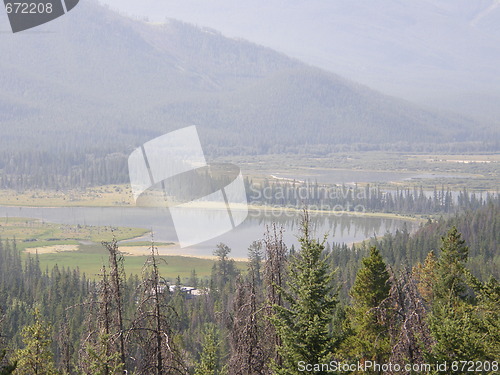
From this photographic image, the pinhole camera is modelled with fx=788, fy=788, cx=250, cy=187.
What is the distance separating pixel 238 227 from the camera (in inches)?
3622

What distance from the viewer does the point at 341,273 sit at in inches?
2051

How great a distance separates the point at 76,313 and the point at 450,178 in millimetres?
121597

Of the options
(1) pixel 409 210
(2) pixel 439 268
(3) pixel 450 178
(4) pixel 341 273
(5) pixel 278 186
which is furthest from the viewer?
(3) pixel 450 178

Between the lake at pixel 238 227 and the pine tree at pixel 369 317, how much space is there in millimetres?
50909

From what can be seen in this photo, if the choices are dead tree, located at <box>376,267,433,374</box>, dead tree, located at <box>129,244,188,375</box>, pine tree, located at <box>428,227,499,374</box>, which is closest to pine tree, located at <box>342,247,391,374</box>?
pine tree, located at <box>428,227,499,374</box>

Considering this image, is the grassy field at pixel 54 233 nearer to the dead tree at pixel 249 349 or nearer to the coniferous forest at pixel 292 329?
the coniferous forest at pixel 292 329

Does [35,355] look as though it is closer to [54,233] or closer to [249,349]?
[249,349]

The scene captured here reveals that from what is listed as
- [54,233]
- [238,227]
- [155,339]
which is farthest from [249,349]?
[54,233]

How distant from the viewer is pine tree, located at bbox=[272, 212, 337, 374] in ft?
46.7

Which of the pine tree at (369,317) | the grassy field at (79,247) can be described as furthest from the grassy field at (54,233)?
the pine tree at (369,317)

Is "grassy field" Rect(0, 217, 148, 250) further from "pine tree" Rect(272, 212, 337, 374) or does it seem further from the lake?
"pine tree" Rect(272, 212, 337, 374)

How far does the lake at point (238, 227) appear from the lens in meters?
80.9

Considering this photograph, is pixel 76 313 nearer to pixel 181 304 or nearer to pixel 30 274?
pixel 181 304

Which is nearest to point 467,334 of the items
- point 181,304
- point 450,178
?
point 181,304
